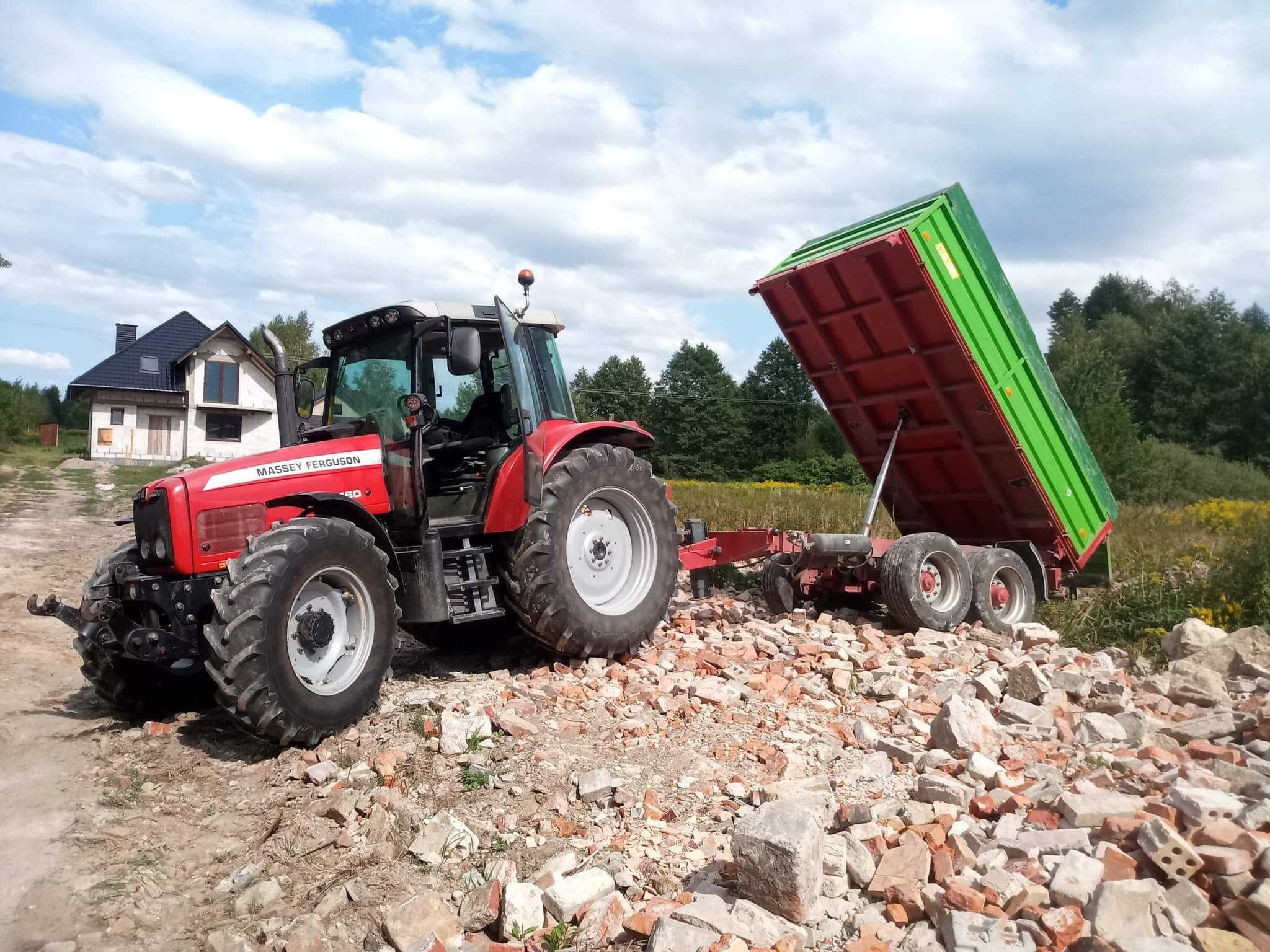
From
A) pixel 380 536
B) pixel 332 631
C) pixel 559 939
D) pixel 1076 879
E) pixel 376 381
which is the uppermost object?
pixel 376 381

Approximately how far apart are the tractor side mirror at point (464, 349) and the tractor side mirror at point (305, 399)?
162 cm

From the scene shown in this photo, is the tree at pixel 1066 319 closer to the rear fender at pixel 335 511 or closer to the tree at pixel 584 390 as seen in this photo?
the tree at pixel 584 390

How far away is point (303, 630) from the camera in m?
4.55

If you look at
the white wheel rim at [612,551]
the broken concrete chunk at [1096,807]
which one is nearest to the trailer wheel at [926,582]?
the white wheel rim at [612,551]

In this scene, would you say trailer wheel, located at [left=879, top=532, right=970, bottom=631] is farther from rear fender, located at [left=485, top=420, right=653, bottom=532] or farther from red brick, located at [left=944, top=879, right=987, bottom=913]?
red brick, located at [left=944, top=879, right=987, bottom=913]

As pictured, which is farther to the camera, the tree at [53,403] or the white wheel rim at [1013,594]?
the tree at [53,403]

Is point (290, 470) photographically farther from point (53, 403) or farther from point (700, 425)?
point (53, 403)

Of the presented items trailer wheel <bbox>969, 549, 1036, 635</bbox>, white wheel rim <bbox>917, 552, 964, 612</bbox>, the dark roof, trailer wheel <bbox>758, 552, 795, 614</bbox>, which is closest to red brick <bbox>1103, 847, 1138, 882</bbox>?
white wheel rim <bbox>917, 552, 964, 612</bbox>

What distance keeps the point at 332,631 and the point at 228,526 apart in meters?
0.78

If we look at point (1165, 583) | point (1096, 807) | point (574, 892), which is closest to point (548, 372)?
point (574, 892)

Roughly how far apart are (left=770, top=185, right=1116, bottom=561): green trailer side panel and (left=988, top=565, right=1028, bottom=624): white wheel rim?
556 mm

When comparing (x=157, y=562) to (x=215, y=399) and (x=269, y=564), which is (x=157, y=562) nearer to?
(x=269, y=564)

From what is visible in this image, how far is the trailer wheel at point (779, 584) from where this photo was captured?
7.41 metres

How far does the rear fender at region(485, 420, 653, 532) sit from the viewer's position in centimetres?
550
